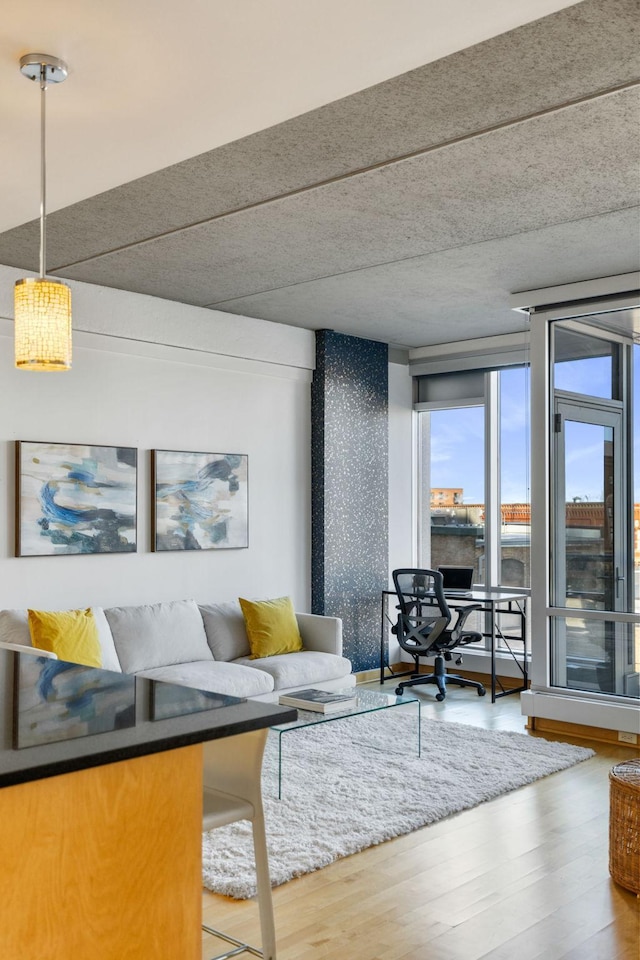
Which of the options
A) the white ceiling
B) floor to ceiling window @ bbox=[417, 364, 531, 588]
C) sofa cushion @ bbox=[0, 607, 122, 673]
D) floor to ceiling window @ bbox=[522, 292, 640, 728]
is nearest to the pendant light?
the white ceiling

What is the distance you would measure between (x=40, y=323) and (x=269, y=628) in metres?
3.99

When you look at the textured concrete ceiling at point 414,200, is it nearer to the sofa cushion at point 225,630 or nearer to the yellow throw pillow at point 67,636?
the yellow throw pillow at point 67,636

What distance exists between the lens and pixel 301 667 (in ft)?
19.3

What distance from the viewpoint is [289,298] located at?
6.09 metres

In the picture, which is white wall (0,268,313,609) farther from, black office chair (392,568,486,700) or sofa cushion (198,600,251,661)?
black office chair (392,568,486,700)

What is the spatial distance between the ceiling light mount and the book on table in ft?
10.3

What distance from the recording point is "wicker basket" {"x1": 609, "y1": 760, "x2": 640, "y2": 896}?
3.30 meters

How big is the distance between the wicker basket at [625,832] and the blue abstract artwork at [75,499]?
3.39m

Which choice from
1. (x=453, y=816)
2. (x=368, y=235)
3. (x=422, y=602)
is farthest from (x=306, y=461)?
(x=453, y=816)

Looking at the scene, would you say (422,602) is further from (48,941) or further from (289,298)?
(48,941)

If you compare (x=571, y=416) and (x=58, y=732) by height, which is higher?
(x=571, y=416)

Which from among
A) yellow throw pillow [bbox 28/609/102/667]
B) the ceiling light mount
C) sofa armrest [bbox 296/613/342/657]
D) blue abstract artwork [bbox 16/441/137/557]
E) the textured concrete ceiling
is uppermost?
the textured concrete ceiling

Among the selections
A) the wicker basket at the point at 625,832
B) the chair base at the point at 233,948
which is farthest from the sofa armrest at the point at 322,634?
the chair base at the point at 233,948

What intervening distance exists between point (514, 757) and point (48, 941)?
149 inches
